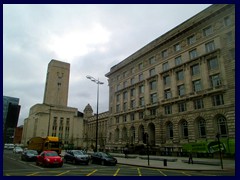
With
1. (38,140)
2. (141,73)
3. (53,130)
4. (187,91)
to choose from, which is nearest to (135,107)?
(141,73)

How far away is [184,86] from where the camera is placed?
44594 mm

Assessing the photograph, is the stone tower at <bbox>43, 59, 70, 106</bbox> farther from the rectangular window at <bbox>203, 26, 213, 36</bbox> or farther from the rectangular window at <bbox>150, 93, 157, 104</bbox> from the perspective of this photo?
the rectangular window at <bbox>203, 26, 213, 36</bbox>

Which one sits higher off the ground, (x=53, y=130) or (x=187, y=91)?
(x=187, y=91)

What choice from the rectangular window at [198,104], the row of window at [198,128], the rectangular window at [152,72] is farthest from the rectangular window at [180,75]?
the row of window at [198,128]

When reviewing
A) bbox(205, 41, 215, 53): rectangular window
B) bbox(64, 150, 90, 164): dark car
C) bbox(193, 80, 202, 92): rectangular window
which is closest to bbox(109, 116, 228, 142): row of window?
bbox(193, 80, 202, 92): rectangular window

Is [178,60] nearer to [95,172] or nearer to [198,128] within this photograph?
[198,128]

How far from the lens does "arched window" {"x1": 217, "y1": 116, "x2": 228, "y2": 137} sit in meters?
35.9

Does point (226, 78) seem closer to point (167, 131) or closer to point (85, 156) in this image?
point (167, 131)

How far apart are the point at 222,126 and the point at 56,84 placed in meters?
93.7

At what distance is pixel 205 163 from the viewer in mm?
24406

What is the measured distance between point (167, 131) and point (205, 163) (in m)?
22.2

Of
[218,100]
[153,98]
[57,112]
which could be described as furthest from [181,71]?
[57,112]

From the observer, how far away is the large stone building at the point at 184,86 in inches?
1471

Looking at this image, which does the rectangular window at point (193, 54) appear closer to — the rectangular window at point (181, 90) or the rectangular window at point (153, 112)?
the rectangular window at point (181, 90)
